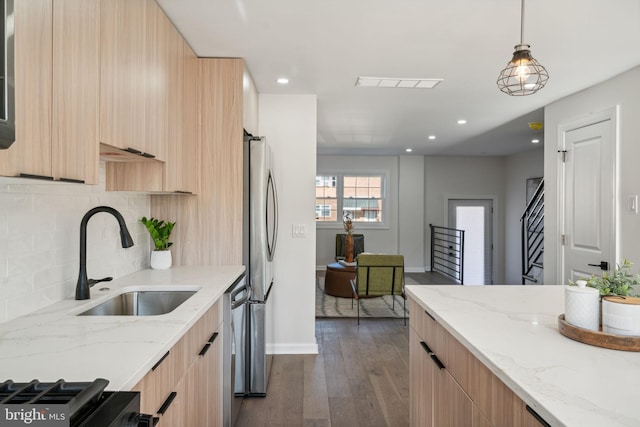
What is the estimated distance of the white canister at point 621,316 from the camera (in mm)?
1194

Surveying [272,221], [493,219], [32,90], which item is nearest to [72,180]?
[32,90]

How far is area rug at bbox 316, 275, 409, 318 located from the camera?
17.1 feet

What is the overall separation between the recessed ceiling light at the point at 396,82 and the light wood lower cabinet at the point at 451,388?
201 cm

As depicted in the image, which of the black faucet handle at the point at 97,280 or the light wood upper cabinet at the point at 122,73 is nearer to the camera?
the light wood upper cabinet at the point at 122,73

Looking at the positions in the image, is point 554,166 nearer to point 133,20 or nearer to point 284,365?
point 284,365

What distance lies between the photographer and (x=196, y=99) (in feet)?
9.49

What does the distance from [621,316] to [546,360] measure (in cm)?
30

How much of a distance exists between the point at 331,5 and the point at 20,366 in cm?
206

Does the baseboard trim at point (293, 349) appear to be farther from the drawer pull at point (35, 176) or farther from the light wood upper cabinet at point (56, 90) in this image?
the drawer pull at point (35, 176)

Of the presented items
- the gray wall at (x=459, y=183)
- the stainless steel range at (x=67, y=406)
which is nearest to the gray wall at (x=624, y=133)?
the stainless steel range at (x=67, y=406)

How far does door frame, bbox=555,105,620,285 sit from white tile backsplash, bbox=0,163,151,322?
3737 mm

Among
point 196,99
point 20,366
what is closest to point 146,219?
point 196,99

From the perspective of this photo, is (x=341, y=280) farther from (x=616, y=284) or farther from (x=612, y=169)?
(x=616, y=284)

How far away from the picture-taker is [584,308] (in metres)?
1.28
